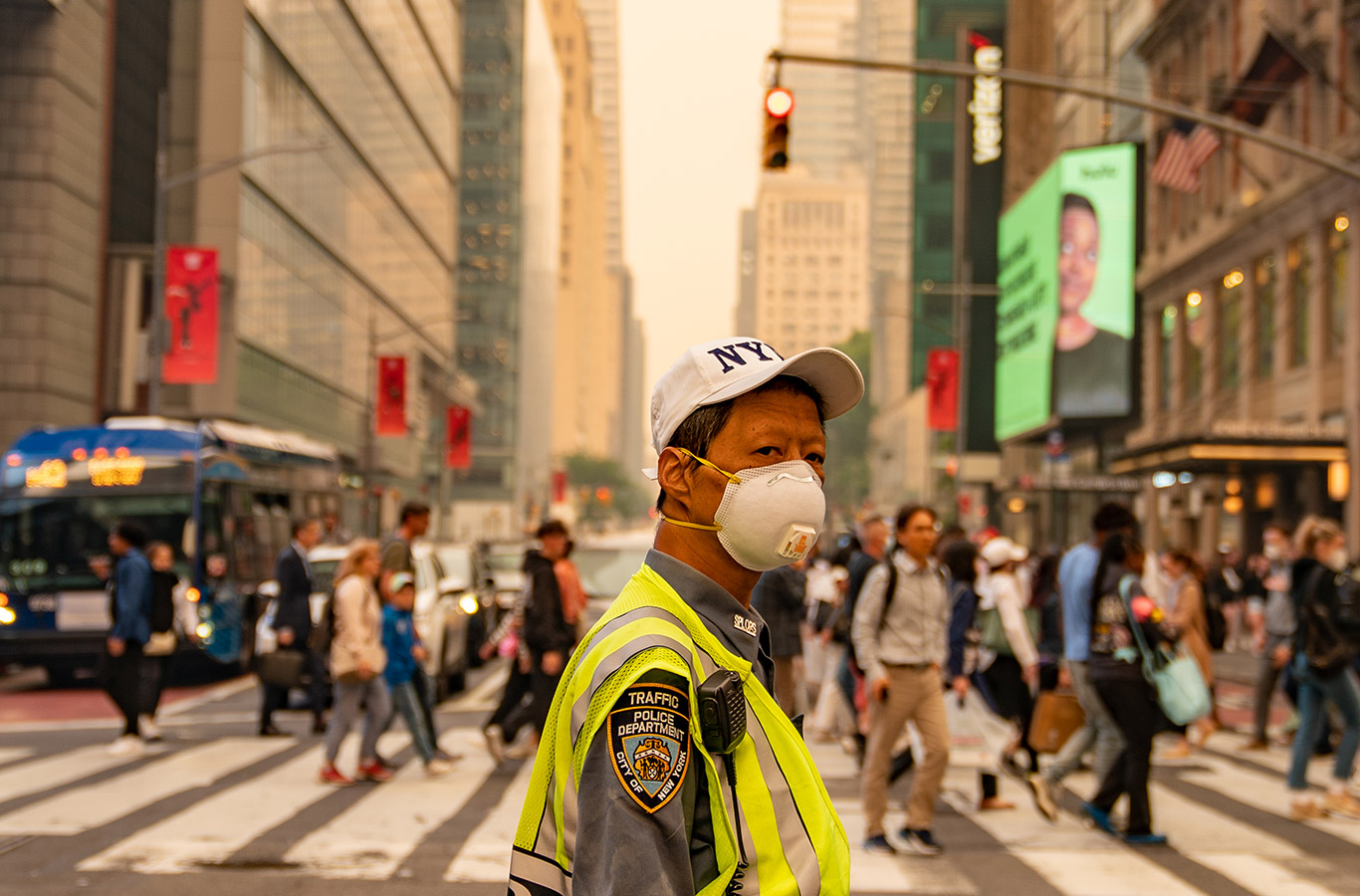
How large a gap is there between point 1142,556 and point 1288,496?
26.7 meters

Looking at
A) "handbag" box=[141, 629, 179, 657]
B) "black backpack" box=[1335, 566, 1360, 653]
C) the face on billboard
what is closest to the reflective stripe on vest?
A: "black backpack" box=[1335, 566, 1360, 653]

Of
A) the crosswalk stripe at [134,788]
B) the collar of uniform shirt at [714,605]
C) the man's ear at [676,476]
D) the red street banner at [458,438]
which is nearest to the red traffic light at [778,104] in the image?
the crosswalk stripe at [134,788]

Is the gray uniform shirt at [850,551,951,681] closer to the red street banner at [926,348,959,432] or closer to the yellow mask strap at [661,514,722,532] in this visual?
the yellow mask strap at [661,514,722,532]

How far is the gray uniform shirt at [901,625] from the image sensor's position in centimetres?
794

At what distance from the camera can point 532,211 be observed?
371 feet

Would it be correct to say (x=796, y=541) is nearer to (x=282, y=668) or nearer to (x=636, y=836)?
(x=636, y=836)

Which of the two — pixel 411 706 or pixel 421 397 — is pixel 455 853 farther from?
pixel 421 397

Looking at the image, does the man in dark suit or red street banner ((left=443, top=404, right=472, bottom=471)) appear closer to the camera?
the man in dark suit

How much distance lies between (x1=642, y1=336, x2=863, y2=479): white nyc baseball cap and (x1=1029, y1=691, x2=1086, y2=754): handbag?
301 inches

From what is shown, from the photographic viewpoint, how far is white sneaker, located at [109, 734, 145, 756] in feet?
36.8

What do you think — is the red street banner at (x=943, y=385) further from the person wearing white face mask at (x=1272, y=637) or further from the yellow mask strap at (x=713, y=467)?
the yellow mask strap at (x=713, y=467)

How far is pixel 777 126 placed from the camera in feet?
42.7

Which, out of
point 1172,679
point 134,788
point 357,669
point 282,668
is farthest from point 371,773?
point 1172,679

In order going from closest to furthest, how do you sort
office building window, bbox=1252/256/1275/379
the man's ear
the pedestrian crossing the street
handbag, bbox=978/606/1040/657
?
the man's ear, the pedestrian crossing the street, handbag, bbox=978/606/1040/657, office building window, bbox=1252/256/1275/379
